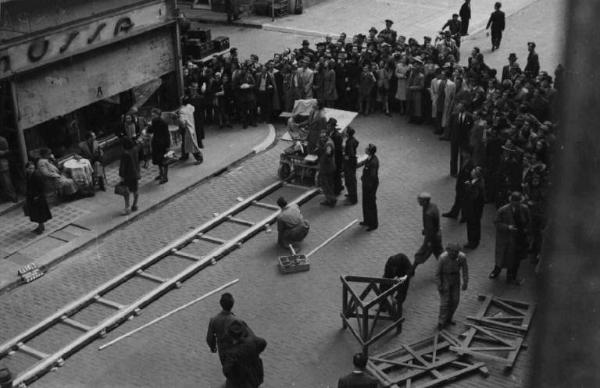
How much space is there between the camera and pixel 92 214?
1664cm

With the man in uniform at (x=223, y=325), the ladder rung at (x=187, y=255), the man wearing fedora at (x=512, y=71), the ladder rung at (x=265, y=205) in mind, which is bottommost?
the ladder rung at (x=187, y=255)

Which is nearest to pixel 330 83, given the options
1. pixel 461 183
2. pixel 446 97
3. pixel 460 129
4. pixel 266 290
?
pixel 446 97

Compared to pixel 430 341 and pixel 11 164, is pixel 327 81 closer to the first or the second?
pixel 11 164

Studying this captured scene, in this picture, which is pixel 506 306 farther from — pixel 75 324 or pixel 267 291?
pixel 75 324

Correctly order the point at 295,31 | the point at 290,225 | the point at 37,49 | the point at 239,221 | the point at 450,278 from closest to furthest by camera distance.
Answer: the point at 450,278
the point at 290,225
the point at 239,221
the point at 37,49
the point at 295,31

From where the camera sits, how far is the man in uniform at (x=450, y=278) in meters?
11.4

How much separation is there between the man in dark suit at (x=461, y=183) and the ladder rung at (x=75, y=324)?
7.55m

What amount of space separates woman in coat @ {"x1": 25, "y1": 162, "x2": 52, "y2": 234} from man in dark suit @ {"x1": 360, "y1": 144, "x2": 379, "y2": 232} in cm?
650

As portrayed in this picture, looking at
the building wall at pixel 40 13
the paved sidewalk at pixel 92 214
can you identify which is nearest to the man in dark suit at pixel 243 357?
the paved sidewalk at pixel 92 214

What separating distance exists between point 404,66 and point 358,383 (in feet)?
47.6

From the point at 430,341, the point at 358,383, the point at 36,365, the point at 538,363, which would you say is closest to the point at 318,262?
the point at 430,341

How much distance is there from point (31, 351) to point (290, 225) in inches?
209

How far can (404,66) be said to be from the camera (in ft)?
69.9

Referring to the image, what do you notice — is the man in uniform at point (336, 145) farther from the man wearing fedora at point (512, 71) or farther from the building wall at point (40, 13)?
the building wall at point (40, 13)
